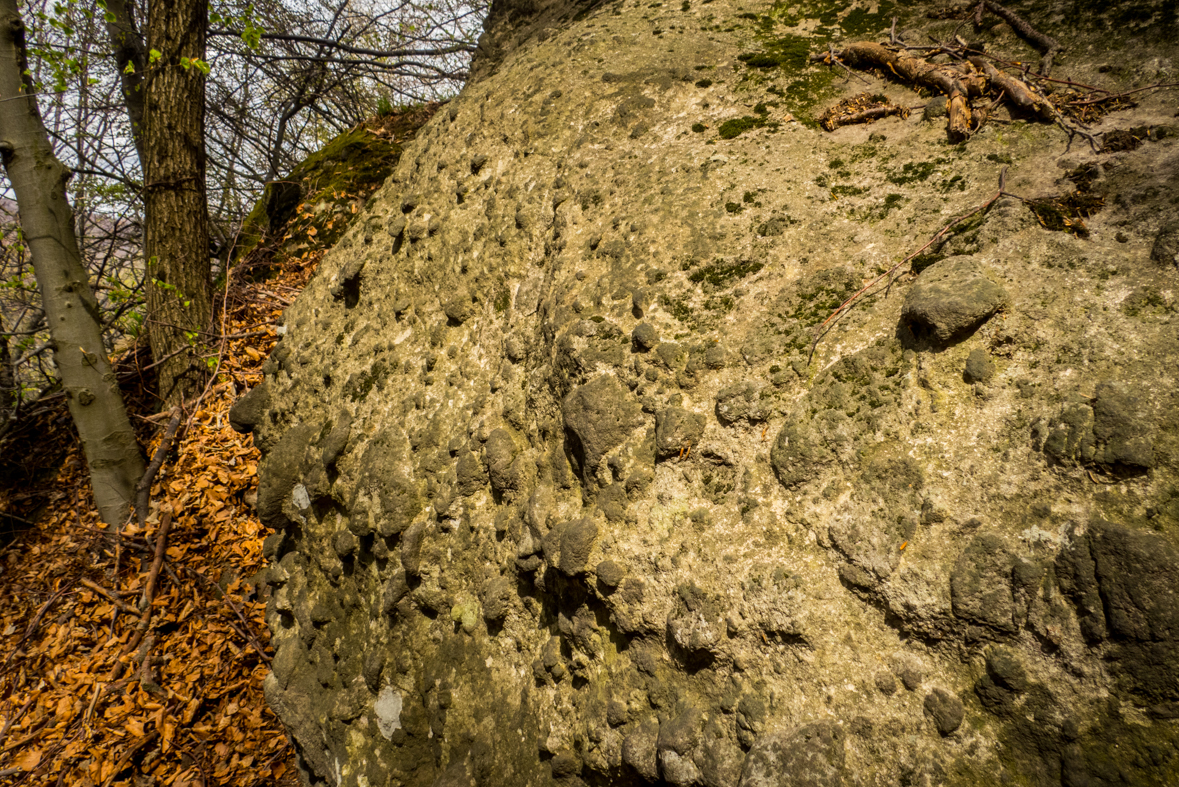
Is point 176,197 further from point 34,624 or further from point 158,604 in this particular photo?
point 34,624

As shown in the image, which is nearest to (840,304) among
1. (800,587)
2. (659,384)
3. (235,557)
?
(659,384)

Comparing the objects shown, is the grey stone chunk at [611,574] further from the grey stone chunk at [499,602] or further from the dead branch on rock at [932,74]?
the dead branch on rock at [932,74]

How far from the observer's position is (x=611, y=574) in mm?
1731

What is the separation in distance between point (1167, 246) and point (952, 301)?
50 cm

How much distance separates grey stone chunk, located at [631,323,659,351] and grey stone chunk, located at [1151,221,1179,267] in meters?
1.28

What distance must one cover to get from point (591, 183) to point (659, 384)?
1.10 metres

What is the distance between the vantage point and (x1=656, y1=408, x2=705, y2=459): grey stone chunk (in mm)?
1777

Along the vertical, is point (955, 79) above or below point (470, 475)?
above

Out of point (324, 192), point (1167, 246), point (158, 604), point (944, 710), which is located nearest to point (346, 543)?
point (158, 604)

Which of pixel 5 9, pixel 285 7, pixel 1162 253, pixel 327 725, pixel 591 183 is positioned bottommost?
pixel 327 725

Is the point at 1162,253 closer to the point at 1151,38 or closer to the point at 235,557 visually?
the point at 1151,38

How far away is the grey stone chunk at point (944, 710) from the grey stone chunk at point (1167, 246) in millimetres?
1160

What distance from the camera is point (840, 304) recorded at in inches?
70.9

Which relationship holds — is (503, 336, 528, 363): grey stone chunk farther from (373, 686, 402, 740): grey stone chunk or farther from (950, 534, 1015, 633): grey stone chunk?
(950, 534, 1015, 633): grey stone chunk
